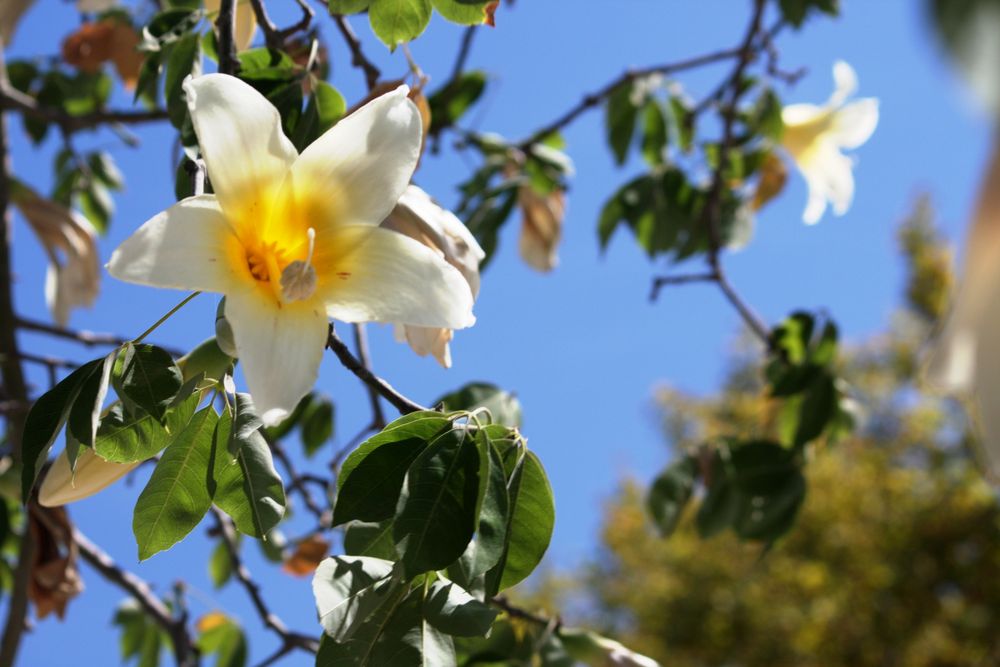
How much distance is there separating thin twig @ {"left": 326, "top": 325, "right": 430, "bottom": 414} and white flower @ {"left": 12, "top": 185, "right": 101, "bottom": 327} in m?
0.91

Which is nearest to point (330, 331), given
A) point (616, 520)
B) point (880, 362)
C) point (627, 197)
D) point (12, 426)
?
point (12, 426)

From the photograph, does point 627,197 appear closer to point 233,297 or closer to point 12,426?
point 12,426

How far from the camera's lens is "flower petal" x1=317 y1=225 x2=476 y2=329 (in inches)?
20.8

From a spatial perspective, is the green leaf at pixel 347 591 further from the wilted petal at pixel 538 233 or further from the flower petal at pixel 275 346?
the wilted petal at pixel 538 233

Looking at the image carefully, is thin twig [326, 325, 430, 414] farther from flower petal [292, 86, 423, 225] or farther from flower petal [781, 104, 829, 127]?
flower petal [781, 104, 829, 127]

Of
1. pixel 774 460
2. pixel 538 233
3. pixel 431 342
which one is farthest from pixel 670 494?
pixel 431 342

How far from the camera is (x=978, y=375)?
238 millimetres

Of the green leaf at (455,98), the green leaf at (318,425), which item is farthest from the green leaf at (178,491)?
the green leaf at (455,98)

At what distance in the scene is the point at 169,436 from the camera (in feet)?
1.88

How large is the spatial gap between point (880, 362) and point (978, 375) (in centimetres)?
860

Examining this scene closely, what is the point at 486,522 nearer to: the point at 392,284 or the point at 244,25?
the point at 392,284

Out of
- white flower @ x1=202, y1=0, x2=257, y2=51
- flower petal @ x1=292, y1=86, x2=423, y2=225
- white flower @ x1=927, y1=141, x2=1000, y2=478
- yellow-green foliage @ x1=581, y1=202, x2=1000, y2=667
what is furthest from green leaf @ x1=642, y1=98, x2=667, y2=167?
yellow-green foliage @ x1=581, y1=202, x2=1000, y2=667

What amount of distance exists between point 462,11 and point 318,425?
0.96 meters

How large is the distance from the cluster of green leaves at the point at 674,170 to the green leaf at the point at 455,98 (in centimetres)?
20
